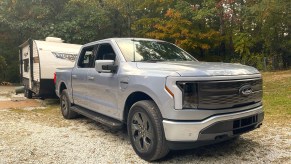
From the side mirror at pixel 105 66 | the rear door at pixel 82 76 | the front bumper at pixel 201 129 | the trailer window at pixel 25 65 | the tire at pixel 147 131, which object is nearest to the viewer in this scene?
the front bumper at pixel 201 129

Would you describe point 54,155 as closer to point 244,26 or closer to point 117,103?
point 117,103

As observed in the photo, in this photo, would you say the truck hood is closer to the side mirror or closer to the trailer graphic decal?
the side mirror

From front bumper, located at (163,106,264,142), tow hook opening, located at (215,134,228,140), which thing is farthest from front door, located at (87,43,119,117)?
tow hook opening, located at (215,134,228,140)

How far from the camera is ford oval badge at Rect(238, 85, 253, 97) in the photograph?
410 centimetres

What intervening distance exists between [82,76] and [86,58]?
52 centimetres

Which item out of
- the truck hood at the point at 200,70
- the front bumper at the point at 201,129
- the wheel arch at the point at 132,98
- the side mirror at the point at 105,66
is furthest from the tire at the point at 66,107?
the front bumper at the point at 201,129

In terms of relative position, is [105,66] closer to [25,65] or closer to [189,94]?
[189,94]

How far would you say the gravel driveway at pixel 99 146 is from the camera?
14.5 feet

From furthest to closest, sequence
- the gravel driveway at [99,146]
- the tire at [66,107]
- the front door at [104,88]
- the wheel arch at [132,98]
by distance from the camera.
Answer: the tire at [66,107], the front door at [104,88], the wheel arch at [132,98], the gravel driveway at [99,146]

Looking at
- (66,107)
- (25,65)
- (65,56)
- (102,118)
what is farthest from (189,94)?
(25,65)

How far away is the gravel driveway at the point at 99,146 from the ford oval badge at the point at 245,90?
983 mm

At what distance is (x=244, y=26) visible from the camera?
877 inches

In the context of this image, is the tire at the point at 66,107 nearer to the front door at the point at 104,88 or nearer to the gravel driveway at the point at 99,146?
the gravel driveway at the point at 99,146

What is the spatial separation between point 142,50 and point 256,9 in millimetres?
14480
